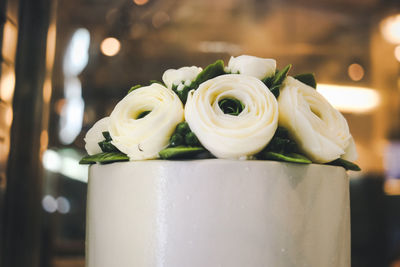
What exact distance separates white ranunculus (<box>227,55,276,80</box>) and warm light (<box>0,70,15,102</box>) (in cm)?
80

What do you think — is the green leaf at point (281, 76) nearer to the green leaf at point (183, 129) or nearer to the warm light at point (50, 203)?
the green leaf at point (183, 129)

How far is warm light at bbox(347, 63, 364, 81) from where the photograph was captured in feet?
14.1

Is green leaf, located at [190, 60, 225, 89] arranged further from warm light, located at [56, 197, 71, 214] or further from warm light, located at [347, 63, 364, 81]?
warm light, located at [347, 63, 364, 81]

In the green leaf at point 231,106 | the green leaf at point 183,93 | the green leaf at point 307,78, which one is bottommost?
the green leaf at point 231,106

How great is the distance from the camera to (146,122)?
0.57m

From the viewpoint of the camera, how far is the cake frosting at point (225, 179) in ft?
1.75

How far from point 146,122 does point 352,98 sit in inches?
159

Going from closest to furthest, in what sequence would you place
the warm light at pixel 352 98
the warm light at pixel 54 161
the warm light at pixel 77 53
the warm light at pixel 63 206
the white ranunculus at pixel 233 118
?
the white ranunculus at pixel 233 118 < the warm light at pixel 54 161 < the warm light at pixel 63 206 < the warm light at pixel 77 53 < the warm light at pixel 352 98

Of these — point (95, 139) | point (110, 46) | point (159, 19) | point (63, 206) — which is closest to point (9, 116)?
point (95, 139)

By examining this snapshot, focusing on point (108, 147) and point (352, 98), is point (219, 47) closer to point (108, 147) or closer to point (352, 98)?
point (352, 98)

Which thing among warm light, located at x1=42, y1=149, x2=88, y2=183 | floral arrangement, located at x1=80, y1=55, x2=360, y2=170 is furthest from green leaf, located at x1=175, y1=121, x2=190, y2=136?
warm light, located at x1=42, y1=149, x2=88, y2=183

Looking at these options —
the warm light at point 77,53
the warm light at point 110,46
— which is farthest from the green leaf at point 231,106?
the warm light at point 110,46

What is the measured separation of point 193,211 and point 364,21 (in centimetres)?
419

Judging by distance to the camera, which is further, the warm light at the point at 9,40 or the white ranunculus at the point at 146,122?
the warm light at the point at 9,40
